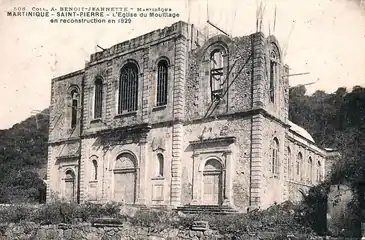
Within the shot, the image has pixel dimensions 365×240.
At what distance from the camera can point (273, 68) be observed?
66.7 ft

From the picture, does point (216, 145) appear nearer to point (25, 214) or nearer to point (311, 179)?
point (25, 214)

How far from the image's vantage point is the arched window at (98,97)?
81.5 feet

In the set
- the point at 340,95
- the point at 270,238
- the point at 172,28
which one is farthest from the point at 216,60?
the point at 340,95

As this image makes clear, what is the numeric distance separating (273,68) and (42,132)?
120 ft

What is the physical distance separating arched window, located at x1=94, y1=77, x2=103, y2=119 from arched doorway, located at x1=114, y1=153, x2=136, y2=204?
3.29 meters

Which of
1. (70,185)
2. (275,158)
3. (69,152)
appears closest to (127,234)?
(275,158)

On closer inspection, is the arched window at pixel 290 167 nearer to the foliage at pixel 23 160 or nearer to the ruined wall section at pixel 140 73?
the ruined wall section at pixel 140 73

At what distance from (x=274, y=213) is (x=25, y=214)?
833 cm

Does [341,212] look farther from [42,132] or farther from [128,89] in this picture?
[42,132]

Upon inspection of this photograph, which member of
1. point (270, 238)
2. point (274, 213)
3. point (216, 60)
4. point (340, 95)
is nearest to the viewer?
point (270, 238)

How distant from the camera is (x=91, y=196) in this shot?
23.9m

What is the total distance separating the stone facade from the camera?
18.7 metres

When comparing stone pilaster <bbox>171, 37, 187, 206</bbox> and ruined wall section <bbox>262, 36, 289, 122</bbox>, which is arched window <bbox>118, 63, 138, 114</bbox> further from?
ruined wall section <bbox>262, 36, 289, 122</bbox>

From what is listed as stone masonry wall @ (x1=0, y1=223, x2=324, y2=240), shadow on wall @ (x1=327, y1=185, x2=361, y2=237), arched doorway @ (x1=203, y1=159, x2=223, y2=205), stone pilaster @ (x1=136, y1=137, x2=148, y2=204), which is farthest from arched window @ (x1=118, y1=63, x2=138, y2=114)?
shadow on wall @ (x1=327, y1=185, x2=361, y2=237)
